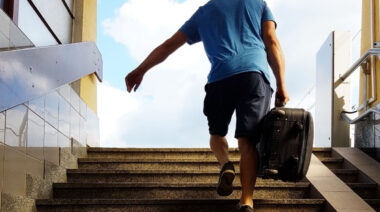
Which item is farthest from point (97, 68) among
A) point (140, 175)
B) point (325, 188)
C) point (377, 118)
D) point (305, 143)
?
point (305, 143)

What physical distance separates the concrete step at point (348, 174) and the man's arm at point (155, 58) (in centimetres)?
215

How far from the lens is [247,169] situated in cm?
345

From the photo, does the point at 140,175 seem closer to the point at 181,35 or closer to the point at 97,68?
the point at 181,35

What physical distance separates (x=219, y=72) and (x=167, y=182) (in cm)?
151

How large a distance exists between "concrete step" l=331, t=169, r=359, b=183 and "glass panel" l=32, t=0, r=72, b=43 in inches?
120

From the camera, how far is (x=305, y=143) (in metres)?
3.44

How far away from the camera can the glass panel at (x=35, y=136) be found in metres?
4.17

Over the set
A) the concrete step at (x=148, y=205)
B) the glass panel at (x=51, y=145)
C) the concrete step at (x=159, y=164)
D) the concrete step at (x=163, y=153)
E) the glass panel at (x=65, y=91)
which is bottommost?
the concrete step at (x=148, y=205)

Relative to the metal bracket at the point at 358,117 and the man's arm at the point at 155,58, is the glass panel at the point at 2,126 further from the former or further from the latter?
the metal bracket at the point at 358,117

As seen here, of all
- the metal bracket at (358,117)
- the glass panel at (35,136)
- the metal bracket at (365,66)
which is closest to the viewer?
the glass panel at (35,136)

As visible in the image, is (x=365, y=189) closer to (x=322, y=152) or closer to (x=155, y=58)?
(x=322, y=152)

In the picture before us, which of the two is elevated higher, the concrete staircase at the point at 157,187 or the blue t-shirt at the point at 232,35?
the blue t-shirt at the point at 232,35

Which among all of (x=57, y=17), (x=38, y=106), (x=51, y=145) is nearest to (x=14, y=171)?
(x=38, y=106)

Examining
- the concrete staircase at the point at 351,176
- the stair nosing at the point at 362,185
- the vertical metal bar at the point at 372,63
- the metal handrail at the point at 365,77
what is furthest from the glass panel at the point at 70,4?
the stair nosing at the point at 362,185
